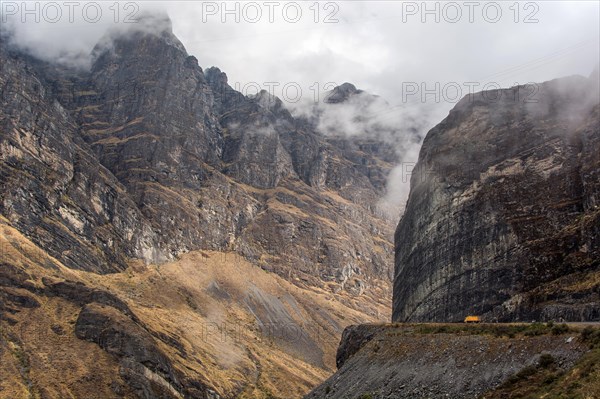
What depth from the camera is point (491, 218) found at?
284 feet

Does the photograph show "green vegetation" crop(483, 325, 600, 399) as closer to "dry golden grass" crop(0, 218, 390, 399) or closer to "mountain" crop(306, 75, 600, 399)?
"mountain" crop(306, 75, 600, 399)

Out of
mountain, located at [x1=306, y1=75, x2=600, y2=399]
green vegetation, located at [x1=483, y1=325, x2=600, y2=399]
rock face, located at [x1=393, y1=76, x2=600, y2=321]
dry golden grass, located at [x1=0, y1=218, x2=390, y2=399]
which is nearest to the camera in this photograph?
green vegetation, located at [x1=483, y1=325, x2=600, y2=399]

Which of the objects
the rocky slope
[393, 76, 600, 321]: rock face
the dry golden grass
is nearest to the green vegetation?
the rocky slope

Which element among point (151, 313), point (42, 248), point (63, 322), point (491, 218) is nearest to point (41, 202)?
point (42, 248)

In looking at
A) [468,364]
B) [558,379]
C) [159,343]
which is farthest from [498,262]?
[159,343]

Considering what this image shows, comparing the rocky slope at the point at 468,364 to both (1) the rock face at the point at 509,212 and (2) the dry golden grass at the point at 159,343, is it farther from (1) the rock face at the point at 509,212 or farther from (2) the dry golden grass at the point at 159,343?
(2) the dry golden grass at the point at 159,343

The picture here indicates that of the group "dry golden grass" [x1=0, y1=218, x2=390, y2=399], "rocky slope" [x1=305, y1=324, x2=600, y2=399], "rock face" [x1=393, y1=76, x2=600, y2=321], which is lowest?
"dry golden grass" [x1=0, y1=218, x2=390, y2=399]

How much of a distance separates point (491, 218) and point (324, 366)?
110 m

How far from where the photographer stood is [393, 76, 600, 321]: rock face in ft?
238

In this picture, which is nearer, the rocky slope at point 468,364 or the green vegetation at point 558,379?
the green vegetation at point 558,379

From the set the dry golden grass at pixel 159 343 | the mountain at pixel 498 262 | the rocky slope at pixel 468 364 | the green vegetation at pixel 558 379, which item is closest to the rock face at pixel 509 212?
the mountain at pixel 498 262

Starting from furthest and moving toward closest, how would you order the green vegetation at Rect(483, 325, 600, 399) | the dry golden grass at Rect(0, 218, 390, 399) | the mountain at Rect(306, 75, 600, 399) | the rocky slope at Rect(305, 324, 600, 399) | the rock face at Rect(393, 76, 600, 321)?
the dry golden grass at Rect(0, 218, 390, 399) < the rock face at Rect(393, 76, 600, 321) < the mountain at Rect(306, 75, 600, 399) < the rocky slope at Rect(305, 324, 600, 399) < the green vegetation at Rect(483, 325, 600, 399)

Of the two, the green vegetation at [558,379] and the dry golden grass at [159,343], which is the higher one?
the green vegetation at [558,379]

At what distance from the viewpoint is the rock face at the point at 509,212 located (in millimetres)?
72625
